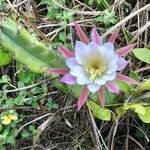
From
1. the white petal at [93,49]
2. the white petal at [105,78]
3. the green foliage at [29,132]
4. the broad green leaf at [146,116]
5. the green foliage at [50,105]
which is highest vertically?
the white petal at [93,49]

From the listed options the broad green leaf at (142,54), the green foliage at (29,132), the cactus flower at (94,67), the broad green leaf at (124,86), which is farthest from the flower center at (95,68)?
the green foliage at (29,132)

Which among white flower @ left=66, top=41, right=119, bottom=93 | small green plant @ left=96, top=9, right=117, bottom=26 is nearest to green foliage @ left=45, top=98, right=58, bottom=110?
white flower @ left=66, top=41, right=119, bottom=93

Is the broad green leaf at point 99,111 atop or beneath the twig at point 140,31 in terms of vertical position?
beneath

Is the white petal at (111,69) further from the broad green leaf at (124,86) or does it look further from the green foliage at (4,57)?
the green foliage at (4,57)

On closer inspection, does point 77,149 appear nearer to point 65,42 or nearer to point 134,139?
point 134,139

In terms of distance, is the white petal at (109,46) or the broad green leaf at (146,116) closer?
the white petal at (109,46)

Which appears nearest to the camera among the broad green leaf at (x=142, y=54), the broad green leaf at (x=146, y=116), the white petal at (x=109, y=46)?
the white petal at (x=109, y=46)

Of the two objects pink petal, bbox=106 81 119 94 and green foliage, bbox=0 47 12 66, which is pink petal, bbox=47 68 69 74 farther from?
green foliage, bbox=0 47 12 66
